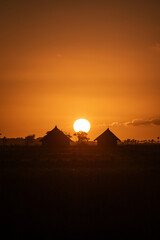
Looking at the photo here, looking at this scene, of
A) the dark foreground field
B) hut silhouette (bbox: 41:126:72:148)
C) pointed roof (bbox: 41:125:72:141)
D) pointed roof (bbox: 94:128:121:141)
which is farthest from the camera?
pointed roof (bbox: 94:128:121:141)

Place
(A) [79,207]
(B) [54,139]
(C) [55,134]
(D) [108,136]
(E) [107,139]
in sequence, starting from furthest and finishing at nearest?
(D) [108,136] < (E) [107,139] < (C) [55,134] < (B) [54,139] < (A) [79,207]

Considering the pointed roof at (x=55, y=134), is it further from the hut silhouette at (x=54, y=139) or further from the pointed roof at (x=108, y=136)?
the pointed roof at (x=108, y=136)

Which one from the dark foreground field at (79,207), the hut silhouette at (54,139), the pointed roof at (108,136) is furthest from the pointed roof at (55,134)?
the dark foreground field at (79,207)

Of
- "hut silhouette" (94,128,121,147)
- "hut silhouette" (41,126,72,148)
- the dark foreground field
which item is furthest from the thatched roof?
the dark foreground field

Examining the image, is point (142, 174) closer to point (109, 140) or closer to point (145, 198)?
point (145, 198)

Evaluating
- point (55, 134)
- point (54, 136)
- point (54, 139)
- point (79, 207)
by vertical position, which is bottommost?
point (79, 207)

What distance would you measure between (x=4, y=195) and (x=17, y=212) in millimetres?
2452

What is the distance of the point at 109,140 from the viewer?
63.4 m

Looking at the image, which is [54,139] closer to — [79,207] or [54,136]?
[54,136]

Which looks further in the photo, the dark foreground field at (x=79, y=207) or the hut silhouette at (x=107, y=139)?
the hut silhouette at (x=107, y=139)

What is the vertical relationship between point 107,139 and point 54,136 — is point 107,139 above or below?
below

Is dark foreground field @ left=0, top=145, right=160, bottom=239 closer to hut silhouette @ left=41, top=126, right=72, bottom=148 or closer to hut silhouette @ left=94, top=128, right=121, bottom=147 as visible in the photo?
hut silhouette @ left=41, top=126, right=72, bottom=148

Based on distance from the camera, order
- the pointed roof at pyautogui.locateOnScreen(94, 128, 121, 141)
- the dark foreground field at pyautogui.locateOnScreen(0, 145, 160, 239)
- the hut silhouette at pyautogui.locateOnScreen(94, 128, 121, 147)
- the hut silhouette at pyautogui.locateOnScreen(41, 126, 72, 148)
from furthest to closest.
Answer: the pointed roof at pyautogui.locateOnScreen(94, 128, 121, 141) < the hut silhouette at pyautogui.locateOnScreen(94, 128, 121, 147) < the hut silhouette at pyautogui.locateOnScreen(41, 126, 72, 148) < the dark foreground field at pyautogui.locateOnScreen(0, 145, 160, 239)

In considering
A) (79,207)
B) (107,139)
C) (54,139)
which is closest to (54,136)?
(54,139)
